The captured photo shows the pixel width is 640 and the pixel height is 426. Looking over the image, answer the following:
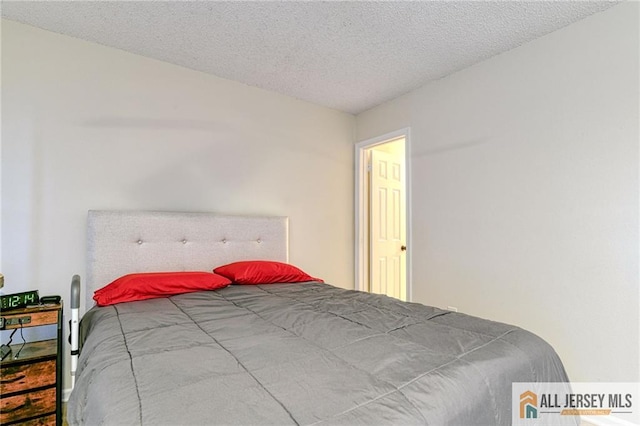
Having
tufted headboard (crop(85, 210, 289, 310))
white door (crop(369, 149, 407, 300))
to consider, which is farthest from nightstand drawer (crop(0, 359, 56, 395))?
white door (crop(369, 149, 407, 300))

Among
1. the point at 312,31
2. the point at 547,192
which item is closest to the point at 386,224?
the point at 547,192

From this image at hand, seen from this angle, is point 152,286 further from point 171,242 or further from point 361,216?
point 361,216

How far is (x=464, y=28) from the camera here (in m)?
2.15

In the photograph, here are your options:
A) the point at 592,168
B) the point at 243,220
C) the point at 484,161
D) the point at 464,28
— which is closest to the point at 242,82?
the point at 243,220

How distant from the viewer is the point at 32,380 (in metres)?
1.71

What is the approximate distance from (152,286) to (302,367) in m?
1.46

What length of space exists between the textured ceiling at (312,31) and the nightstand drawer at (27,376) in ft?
6.85

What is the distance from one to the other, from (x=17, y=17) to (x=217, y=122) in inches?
54.2

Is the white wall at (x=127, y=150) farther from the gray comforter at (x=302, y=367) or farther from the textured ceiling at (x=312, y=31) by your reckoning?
the gray comforter at (x=302, y=367)

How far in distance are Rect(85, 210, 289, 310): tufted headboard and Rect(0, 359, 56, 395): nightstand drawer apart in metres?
0.52

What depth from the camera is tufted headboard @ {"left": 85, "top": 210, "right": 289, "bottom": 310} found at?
7.34 ft

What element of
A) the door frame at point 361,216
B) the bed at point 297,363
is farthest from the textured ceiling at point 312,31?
the bed at point 297,363

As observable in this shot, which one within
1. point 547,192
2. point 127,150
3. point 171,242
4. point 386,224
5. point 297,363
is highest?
point 127,150

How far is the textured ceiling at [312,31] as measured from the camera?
6.42 ft
